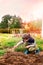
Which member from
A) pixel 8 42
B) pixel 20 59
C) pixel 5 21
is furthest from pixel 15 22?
pixel 20 59

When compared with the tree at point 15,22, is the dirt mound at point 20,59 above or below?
below

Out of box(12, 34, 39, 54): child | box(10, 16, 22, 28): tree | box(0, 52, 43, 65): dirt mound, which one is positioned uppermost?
box(10, 16, 22, 28): tree

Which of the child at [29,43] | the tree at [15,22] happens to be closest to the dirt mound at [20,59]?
the child at [29,43]

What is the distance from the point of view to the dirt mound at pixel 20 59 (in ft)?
5.55

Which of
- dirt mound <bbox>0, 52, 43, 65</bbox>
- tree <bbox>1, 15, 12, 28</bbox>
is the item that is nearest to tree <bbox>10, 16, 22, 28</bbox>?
tree <bbox>1, 15, 12, 28</bbox>

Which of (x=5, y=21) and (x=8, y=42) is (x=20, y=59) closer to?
(x=8, y=42)

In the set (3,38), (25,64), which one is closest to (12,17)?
(3,38)

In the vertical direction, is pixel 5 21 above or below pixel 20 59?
above

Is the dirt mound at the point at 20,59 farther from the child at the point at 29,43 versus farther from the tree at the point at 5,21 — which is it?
the tree at the point at 5,21

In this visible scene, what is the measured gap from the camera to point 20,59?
171cm

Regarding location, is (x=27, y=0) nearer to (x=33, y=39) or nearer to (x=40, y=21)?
(x=40, y=21)

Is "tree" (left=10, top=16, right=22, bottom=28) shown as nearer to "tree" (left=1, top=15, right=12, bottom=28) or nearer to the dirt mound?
"tree" (left=1, top=15, right=12, bottom=28)

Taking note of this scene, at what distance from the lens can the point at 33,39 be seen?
5.93 ft

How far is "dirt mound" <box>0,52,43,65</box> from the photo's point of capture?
5.55 feet
